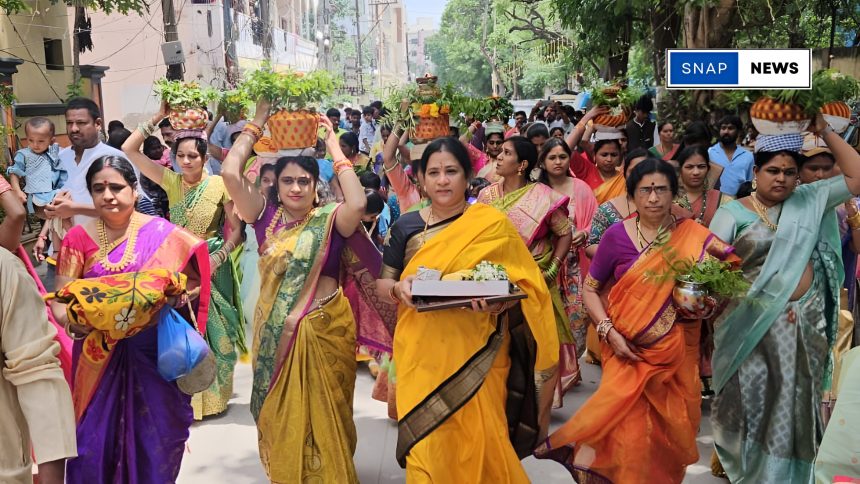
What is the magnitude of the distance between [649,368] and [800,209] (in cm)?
124

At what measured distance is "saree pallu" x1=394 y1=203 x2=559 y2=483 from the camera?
461cm

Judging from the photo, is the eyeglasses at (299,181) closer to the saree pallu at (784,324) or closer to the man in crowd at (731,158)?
the saree pallu at (784,324)

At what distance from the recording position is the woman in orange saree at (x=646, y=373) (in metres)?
4.98

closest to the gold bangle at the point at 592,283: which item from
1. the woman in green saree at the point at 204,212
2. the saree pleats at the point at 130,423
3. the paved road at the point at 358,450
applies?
the paved road at the point at 358,450

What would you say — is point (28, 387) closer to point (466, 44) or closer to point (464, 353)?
point (464, 353)

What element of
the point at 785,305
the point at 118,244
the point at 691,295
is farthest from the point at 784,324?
the point at 118,244

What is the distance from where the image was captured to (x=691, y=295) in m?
4.80

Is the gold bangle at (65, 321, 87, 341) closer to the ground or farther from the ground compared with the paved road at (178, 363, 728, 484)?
farther from the ground

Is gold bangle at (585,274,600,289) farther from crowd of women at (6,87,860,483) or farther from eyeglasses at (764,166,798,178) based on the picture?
eyeglasses at (764,166,798,178)

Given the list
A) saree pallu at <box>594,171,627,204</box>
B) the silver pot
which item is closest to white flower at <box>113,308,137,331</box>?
the silver pot

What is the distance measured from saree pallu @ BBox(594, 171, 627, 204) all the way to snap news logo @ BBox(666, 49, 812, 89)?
0.92 m

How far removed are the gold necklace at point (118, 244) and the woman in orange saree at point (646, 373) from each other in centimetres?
235

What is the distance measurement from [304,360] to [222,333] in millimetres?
2387

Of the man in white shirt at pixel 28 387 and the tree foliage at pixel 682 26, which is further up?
the tree foliage at pixel 682 26
